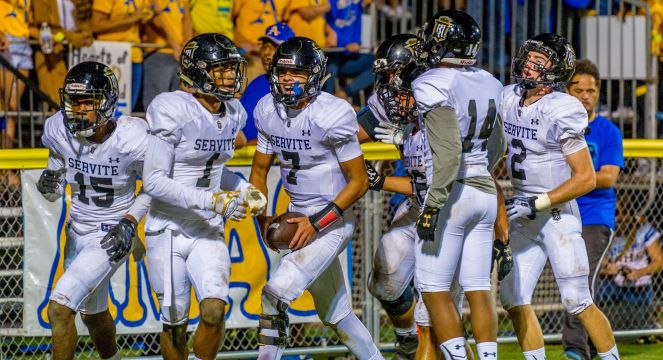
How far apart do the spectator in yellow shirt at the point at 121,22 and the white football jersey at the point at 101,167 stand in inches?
101

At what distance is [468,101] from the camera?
6.07 metres

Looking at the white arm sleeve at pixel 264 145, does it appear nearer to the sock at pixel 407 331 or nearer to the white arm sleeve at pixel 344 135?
the white arm sleeve at pixel 344 135

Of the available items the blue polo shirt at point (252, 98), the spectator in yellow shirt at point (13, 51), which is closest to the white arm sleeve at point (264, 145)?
the blue polo shirt at point (252, 98)

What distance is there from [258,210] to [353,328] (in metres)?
0.86

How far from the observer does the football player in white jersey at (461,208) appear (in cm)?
607

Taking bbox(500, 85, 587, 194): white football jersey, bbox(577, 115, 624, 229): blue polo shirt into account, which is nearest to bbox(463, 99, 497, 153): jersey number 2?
bbox(500, 85, 587, 194): white football jersey

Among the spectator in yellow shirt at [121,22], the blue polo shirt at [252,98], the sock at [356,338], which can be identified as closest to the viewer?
the sock at [356,338]

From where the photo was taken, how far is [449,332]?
20.2ft

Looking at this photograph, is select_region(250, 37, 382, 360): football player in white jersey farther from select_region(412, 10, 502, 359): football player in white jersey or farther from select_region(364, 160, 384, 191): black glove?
select_region(412, 10, 502, 359): football player in white jersey

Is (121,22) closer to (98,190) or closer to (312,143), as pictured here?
(98,190)

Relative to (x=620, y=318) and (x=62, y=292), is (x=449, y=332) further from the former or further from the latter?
(x=620, y=318)

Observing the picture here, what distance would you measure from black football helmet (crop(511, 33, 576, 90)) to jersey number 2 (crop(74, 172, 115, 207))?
2.34m

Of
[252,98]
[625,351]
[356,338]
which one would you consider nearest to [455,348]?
[356,338]

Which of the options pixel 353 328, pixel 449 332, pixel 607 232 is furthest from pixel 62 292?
pixel 607 232
